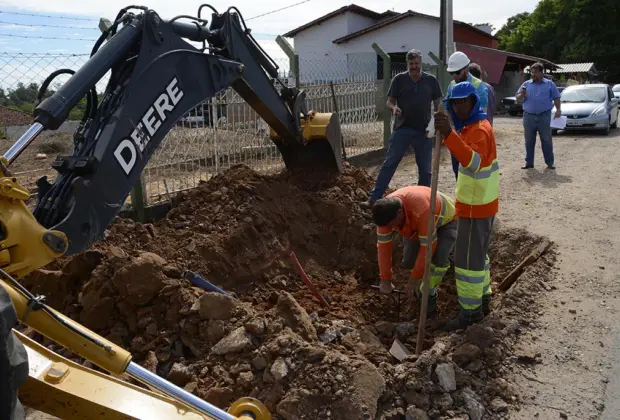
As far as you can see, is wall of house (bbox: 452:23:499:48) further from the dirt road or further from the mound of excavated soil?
the mound of excavated soil

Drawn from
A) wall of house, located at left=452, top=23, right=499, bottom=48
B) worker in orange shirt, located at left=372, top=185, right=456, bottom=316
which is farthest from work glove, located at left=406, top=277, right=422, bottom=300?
wall of house, located at left=452, top=23, right=499, bottom=48

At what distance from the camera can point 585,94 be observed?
1580cm

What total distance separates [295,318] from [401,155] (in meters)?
3.71

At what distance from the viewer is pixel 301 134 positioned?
6.26m

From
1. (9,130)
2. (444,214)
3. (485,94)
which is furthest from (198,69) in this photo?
(9,130)

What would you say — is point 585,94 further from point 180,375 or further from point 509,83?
point 509,83

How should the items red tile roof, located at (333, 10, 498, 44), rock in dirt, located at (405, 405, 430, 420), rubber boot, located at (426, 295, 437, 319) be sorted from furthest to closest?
1. red tile roof, located at (333, 10, 498, 44)
2. rubber boot, located at (426, 295, 437, 319)
3. rock in dirt, located at (405, 405, 430, 420)

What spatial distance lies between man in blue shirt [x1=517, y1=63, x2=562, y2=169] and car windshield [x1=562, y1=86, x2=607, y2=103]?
6795 mm

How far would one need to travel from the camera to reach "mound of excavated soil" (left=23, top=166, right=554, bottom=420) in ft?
10.8

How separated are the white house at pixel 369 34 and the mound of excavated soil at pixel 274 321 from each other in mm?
→ 21920

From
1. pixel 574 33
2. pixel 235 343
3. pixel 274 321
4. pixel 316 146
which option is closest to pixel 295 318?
pixel 274 321

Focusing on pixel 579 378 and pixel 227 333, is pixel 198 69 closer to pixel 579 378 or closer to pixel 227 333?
pixel 227 333

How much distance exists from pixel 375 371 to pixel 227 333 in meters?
1.02

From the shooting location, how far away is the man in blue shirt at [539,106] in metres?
9.59
